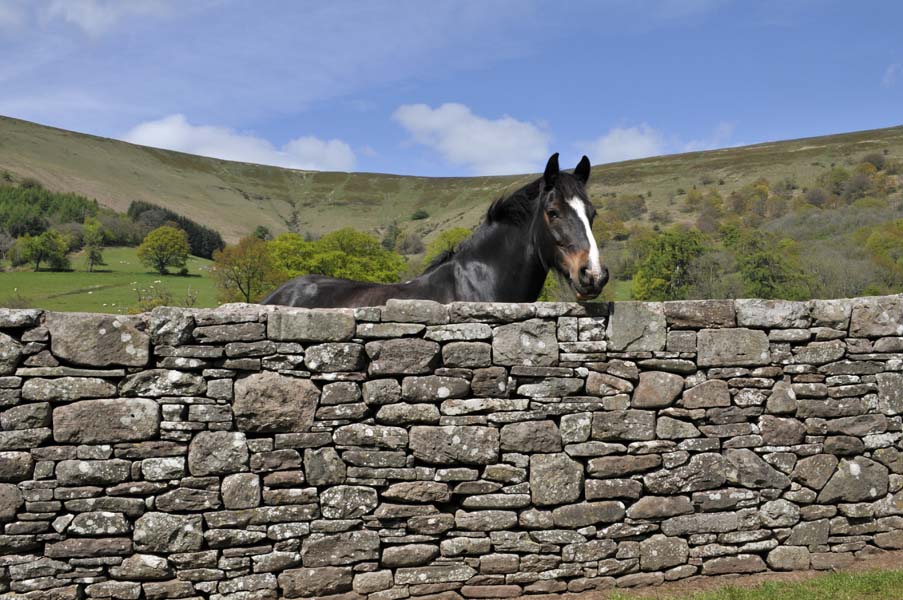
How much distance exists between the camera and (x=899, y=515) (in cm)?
530

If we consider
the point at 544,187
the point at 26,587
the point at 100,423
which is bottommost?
the point at 26,587

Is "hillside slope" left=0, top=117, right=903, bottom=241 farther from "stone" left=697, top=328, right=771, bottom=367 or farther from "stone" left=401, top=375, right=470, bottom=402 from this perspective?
"stone" left=401, top=375, right=470, bottom=402

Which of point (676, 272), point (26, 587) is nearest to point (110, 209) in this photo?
point (676, 272)

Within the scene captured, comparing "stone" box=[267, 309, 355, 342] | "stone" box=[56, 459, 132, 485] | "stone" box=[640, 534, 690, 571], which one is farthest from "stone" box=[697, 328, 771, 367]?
"stone" box=[56, 459, 132, 485]

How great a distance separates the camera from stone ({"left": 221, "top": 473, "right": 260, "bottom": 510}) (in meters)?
4.40

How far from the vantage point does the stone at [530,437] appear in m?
4.69

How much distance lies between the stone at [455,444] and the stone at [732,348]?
1763mm

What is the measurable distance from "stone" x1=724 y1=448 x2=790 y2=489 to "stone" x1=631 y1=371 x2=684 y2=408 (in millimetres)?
680

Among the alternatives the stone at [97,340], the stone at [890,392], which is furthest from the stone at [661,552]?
the stone at [97,340]

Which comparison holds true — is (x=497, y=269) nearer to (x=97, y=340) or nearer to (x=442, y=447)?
(x=442, y=447)

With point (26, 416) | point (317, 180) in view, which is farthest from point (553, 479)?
point (317, 180)

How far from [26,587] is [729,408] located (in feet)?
17.0

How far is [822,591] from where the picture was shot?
4.74m

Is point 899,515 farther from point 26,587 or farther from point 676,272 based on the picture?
point 676,272
